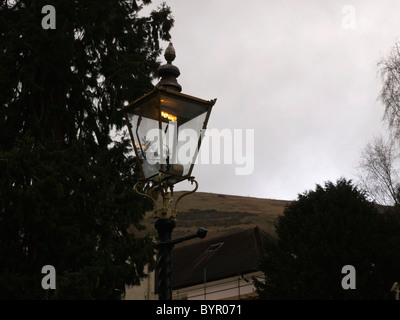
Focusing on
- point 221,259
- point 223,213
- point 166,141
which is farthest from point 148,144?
point 223,213

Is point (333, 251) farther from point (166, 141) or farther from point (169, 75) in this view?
point (166, 141)

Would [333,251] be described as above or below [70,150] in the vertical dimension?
below

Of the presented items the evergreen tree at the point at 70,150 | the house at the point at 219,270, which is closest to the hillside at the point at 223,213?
the house at the point at 219,270

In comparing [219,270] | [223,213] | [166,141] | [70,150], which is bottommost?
[219,270]

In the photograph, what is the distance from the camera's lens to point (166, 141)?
556 centimetres

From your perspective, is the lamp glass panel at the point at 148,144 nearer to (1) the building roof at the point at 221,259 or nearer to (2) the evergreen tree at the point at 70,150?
(2) the evergreen tree at the point at 70,150

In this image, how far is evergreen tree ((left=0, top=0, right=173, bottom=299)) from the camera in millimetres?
10688

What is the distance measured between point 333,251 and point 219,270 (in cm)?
1417

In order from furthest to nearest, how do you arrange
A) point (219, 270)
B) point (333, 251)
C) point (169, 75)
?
point (219, 270)
point (333, 251)
point (169, 75)

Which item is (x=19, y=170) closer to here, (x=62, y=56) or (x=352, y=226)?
(x=62, y=56)

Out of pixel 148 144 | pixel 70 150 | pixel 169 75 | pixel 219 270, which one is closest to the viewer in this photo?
pixel 148 144

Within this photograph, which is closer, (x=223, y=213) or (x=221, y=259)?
(x=221, y=259)

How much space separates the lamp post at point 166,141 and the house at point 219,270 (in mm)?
27588
